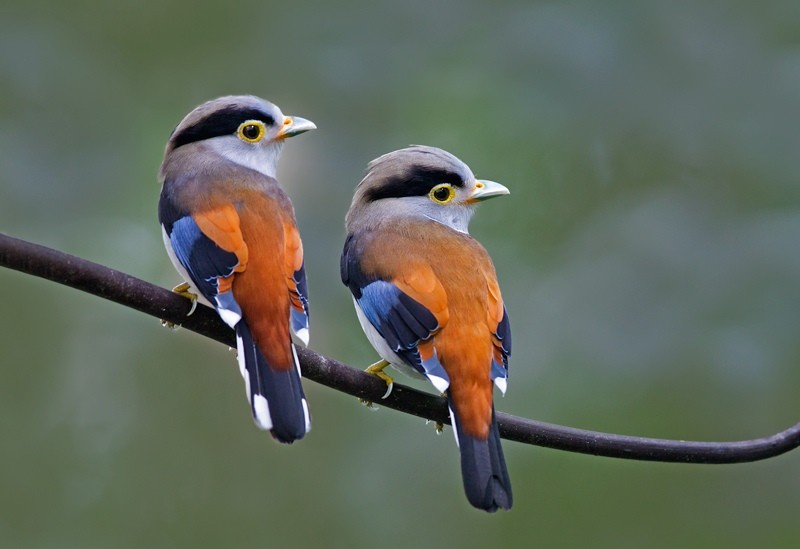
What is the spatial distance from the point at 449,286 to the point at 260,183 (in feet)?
2.22

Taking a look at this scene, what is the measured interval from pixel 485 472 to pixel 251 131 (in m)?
1.47

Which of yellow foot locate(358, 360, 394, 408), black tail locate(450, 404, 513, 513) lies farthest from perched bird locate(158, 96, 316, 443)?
black tail locate(450, 404, 513, 513)

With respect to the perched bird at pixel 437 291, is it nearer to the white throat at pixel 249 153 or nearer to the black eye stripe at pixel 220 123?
the white throat at pixel 249 153

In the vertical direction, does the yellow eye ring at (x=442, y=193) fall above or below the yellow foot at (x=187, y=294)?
above

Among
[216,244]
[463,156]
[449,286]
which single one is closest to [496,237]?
[463,156]

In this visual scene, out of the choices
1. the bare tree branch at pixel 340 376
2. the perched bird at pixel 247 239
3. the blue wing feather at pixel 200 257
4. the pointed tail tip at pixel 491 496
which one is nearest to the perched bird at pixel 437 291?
the pointed tail tip at pixel 491 496

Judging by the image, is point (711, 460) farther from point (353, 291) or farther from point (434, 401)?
point (353, 291)

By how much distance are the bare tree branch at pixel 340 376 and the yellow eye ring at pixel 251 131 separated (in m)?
0.74

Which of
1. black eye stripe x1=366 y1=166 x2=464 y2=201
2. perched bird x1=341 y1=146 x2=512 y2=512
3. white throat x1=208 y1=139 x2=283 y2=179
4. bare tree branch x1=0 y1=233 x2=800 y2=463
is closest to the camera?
bare tree branch x1=0 y1=233 x2=800 y2=463

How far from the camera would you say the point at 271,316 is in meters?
3.25

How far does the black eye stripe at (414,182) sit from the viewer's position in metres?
4.11

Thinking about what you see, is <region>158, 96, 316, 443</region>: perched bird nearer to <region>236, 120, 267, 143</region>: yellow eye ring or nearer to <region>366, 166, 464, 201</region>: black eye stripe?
<region>236, 120, 267, 143</region>: yellow eye ring

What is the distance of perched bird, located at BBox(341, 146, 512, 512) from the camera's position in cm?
328

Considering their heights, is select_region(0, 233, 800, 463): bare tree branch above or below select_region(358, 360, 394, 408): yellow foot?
above
